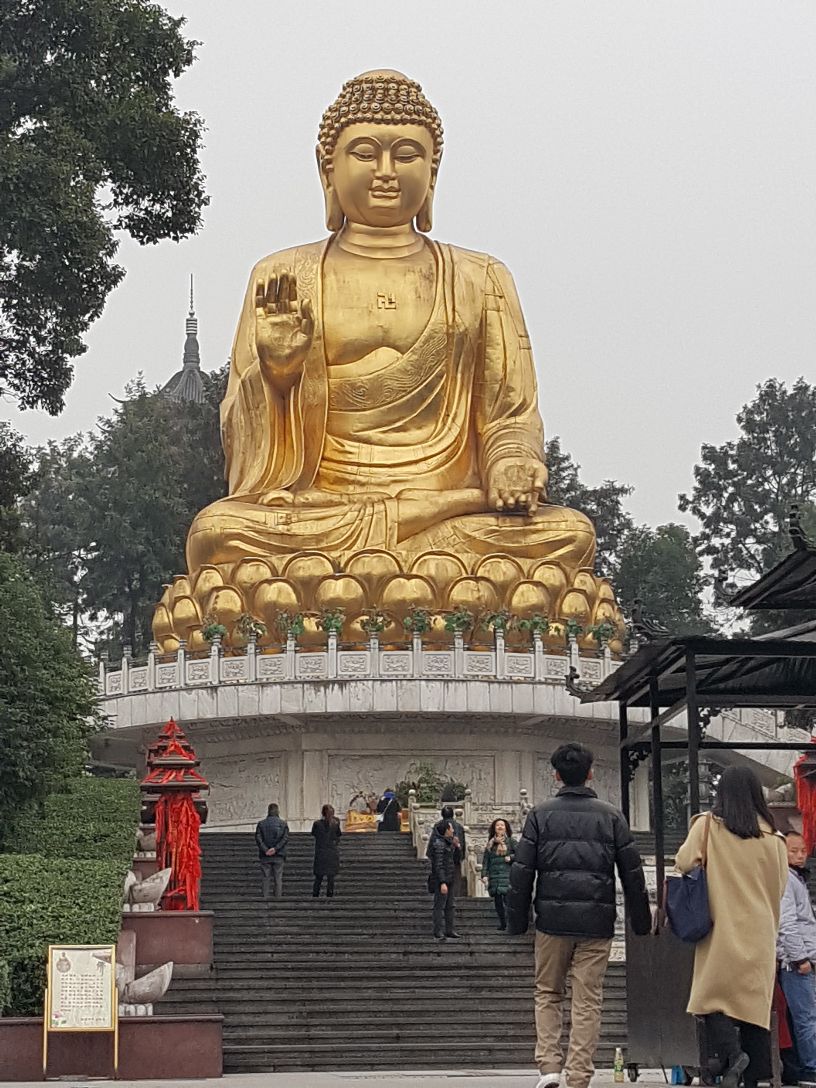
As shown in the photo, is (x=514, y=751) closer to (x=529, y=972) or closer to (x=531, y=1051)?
(x=529, y=972)

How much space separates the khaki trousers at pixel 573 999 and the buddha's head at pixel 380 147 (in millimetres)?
21586

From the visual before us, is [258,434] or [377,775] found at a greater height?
[258,434]

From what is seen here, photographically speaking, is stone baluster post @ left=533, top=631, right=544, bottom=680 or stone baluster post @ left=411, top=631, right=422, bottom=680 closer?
stone baluster post @ left=411, top=631, right=422, bottom=680

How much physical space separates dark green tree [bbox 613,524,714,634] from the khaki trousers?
35.2 m

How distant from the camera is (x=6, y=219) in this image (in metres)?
15.5

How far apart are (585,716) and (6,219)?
12.0 meters

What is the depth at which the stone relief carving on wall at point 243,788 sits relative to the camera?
85.4 ft

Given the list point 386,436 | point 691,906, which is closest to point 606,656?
point 386,436

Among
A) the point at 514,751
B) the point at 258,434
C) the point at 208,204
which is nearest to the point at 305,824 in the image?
the point at 514,751

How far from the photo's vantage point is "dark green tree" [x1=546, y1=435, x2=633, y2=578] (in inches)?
1743

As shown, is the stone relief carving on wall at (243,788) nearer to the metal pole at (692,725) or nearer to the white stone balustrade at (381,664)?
the white stone balustrade at (381,664)

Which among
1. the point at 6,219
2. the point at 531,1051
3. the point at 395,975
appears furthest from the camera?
the point at 6,219

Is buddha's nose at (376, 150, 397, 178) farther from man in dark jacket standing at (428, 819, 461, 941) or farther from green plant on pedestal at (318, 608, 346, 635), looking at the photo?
man in dark jacket standing at (428, 819, 461, 941)

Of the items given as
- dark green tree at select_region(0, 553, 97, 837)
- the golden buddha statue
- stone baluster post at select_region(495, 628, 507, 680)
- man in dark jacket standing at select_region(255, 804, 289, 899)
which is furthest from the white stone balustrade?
dark green tree at select_region(0, 553, 97, 837)
